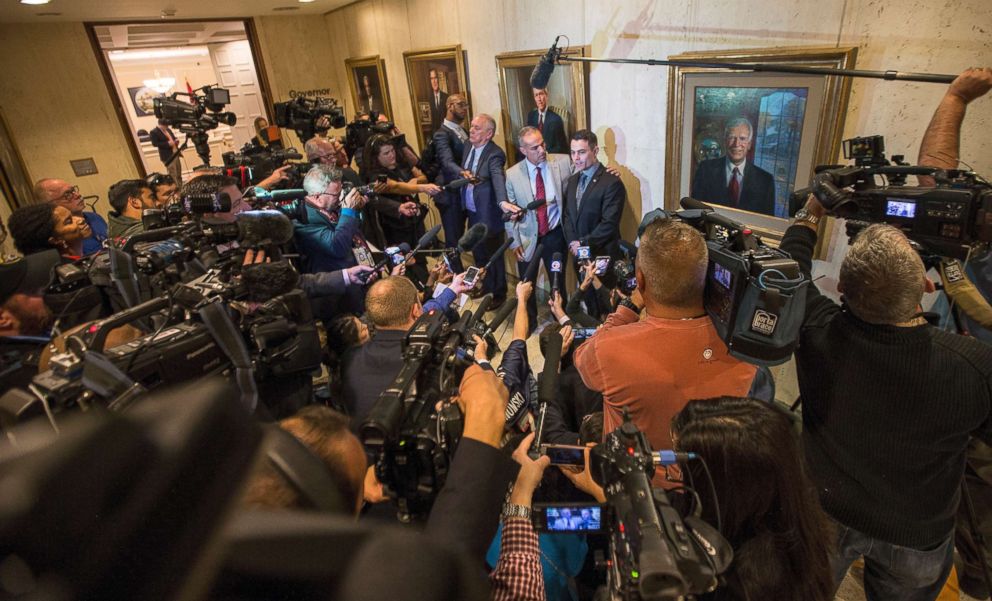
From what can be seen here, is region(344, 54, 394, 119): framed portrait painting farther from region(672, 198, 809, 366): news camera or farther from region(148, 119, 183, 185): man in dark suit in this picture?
region(672, 198, 809, 366): news camera

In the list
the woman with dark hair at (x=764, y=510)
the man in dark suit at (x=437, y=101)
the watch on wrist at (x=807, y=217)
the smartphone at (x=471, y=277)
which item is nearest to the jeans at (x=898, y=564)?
the woman with dark hair at (x=764, y=510)

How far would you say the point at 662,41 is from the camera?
11.0 feet

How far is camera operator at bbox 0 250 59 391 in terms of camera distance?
2.21 m

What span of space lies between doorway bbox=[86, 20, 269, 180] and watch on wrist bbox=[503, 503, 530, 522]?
802cm

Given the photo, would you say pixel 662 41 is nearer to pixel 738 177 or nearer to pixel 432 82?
pixel 738 177

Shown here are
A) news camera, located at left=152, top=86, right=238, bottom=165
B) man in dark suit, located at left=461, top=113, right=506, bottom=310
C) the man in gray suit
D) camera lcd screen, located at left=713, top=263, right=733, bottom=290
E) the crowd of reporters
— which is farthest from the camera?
man in dark suit, located at left=461, top=113, right=506, bottom=310

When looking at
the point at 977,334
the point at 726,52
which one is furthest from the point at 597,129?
the point at 977,334

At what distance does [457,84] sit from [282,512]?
5789 mm

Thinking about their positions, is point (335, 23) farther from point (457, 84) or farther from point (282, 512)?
point (282, 512)


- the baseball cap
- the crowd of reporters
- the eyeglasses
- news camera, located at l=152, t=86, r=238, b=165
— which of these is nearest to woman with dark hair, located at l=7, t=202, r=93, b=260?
the crowd of reporters

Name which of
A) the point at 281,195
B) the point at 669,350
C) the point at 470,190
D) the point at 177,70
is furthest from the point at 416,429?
the point at 177,70

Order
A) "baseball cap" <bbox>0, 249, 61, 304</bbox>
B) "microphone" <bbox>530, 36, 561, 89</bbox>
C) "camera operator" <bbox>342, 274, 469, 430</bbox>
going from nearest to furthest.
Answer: "camera operator" <bbox>342, 274, 469, 430</bbox> < "baseball cap" <bbox>0, 249, 61, 304</bbox> < "microphone" <bbox>530, 36, 561, 89</bbox>

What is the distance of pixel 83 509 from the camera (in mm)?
360

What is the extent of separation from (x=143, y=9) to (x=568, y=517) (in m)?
7.87
